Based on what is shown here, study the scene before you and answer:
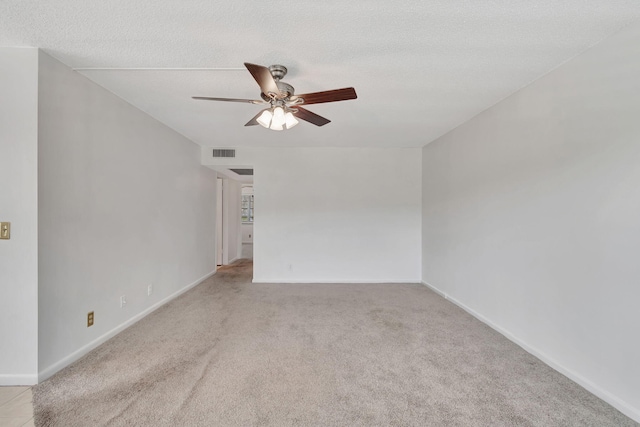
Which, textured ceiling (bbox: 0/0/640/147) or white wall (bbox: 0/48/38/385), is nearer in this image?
textured ceiling (bbox: 0/0/640/147)

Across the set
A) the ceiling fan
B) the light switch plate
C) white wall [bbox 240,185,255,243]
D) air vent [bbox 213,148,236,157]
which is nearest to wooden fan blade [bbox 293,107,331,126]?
the ceiling fan

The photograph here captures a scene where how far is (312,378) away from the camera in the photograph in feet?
6.18

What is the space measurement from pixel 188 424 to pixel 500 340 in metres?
2.62

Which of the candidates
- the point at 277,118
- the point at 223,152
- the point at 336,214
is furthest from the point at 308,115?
the point at 223,152

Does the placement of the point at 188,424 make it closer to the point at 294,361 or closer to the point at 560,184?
the point at 294,361

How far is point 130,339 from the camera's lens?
242 cm

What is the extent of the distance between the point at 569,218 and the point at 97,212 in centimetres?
380

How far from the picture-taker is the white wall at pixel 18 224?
5.78 feet

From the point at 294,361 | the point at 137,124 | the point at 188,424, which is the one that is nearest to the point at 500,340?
the point at 294,361

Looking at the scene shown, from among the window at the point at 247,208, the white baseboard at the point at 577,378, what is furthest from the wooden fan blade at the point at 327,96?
the window at the point at 247,208

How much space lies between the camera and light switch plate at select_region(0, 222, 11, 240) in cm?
175

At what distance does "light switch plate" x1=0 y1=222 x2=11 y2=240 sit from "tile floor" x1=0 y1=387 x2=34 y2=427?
1.01m

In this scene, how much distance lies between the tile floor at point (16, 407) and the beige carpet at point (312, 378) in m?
0.05

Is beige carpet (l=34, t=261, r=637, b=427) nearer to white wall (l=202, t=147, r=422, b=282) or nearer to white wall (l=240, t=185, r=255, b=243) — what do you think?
white wall (l=202, t=147, r=422, b=282)
